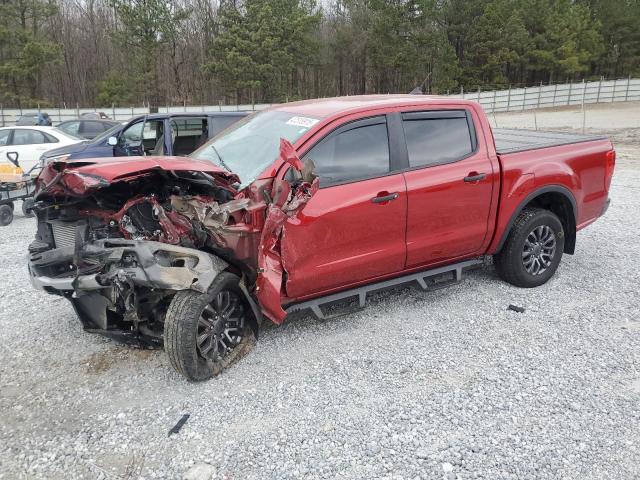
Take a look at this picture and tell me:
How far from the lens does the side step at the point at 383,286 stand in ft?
12.9

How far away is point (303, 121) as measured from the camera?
4023mm

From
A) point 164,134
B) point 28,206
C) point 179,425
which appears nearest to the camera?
point 179,425

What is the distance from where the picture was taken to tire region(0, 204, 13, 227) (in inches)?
338

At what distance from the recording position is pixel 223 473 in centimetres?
278

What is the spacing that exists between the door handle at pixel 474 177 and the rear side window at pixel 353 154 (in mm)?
792

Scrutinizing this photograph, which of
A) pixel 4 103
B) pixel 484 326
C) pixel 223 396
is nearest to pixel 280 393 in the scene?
pixel 223 396

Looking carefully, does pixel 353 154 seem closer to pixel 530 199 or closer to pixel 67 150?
pixel 530 199

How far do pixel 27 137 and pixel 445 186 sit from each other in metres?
11.4

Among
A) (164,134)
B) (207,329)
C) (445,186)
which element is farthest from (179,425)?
(164,134)

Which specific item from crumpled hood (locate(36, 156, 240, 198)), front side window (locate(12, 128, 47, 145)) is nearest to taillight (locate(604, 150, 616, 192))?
crumpled hood (locate(36, 156, 240, 198))

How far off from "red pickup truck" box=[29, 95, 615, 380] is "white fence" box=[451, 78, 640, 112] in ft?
140

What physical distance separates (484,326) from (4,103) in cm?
4725

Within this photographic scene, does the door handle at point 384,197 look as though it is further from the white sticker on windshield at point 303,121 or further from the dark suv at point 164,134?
the dark suv at point 164,134

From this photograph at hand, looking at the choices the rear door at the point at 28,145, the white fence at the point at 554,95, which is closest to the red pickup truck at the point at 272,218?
the rear door at the point at 28,145
